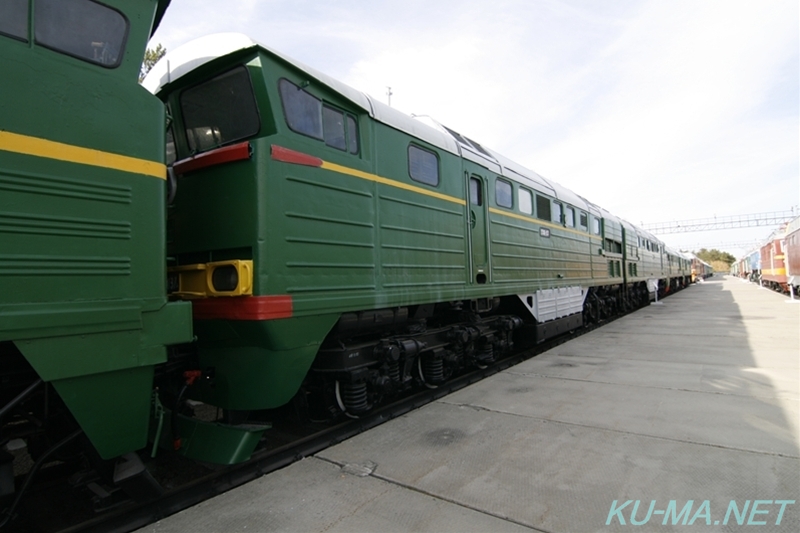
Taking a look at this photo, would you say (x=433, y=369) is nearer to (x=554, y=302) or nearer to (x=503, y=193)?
(x=503, y=193)

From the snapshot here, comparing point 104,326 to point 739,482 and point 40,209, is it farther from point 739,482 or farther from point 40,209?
point 739,482

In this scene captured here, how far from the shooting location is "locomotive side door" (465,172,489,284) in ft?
21.3

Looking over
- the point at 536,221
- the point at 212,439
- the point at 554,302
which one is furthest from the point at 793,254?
the point at 212,439

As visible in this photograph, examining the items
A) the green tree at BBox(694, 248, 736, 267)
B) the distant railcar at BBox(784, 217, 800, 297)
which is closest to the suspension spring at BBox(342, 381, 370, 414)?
the distant railcar at BBox(784, 217, 800, 297)

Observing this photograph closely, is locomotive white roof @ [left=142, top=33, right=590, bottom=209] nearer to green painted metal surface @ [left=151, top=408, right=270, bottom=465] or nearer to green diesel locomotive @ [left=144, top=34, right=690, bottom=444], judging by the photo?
green diesel locomotive @ [left=144, top=34, right=690, bottom=444]

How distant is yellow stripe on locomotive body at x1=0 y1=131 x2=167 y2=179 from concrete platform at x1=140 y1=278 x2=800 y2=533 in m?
2.25

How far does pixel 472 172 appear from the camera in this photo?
21.9 feet

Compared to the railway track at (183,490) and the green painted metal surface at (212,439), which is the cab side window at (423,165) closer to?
the railway track at (183,490)

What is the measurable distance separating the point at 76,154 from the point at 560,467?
390 cm

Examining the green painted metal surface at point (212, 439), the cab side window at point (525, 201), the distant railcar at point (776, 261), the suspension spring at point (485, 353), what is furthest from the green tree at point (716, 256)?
the green painted metal surface at point (212, 439)

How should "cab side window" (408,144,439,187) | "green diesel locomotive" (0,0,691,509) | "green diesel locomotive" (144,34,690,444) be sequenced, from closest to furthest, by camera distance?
"green diesel locomotive" (0,0,691,509)
"green diesel locomotive" (144,34,690,444)
"cab side window" (408,144,439,187)

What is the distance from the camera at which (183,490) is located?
3.37 m

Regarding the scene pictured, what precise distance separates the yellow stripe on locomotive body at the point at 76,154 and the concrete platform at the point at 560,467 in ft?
7.37

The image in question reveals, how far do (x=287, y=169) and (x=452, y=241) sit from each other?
110 inches
